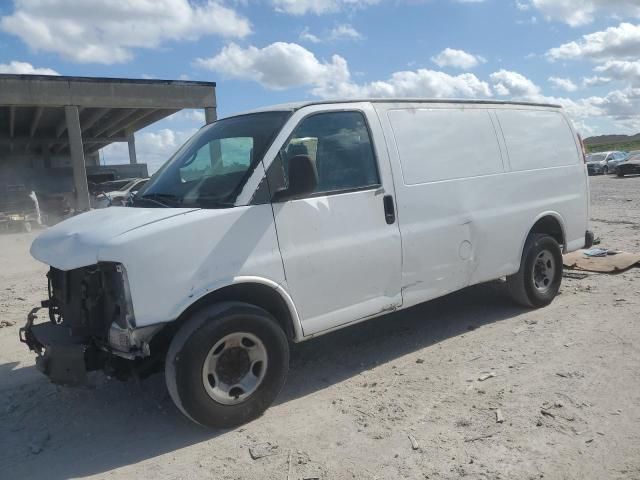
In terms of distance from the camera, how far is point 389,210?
177 inches

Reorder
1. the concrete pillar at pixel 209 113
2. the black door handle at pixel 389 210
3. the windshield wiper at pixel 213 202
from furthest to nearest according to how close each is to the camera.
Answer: the concrete pillar at pixel 209 113, the black door handle at pixel 389 210, the windshield wiper at pixel 213 202

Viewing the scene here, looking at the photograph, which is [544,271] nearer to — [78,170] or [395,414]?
[395,414]

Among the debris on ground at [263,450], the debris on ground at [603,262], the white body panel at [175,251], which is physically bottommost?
the debris on ground at [263,450]

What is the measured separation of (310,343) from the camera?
17.9 ft

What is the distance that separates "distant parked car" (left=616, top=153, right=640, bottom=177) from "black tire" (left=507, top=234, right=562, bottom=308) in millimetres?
30322

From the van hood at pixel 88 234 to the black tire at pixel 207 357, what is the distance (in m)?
0.70

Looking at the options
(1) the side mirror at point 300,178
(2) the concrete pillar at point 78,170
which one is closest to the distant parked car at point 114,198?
(1) the side mirror at point 300,178

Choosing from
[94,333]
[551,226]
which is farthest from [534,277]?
[94,333]

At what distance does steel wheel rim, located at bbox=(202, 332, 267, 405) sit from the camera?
365 cm

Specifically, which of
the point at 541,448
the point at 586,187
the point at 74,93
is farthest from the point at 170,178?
the point at 74,93

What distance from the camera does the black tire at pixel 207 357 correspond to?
3492 millimetres

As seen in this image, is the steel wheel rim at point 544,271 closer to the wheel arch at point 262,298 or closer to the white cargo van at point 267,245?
the white cargo van at point 267,245

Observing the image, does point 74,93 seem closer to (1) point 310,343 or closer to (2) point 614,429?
(1) point 310,343

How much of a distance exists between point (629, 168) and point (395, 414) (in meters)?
33.8
